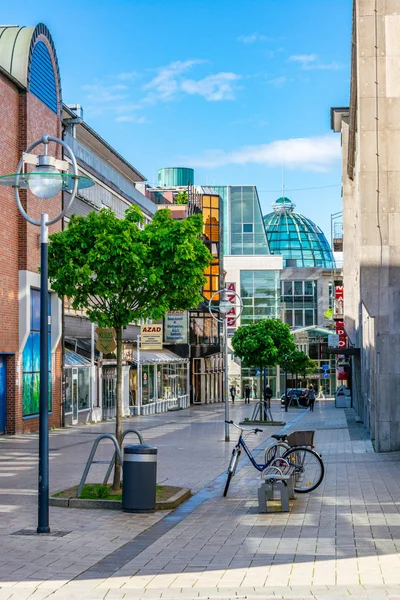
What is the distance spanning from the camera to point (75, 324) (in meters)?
40.0

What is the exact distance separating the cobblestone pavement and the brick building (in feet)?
40.5

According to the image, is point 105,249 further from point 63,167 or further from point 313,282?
point 313,282

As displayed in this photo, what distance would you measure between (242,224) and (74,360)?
66.0 meters

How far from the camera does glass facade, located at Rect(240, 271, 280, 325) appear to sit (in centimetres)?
9531

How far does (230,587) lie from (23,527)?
14.5 feet

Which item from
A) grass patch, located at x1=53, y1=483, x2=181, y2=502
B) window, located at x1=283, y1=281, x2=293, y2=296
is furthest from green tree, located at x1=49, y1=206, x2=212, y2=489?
window, located at x1=283, y1=281, x2=293, y2=296

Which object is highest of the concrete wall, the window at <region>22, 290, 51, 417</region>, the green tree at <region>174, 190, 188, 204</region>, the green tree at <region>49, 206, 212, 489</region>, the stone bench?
the green tree at <region>174, 190, 188, 204</region>

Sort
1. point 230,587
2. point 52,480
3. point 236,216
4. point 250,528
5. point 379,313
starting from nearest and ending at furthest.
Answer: point 230,587 → point 250,528 → point 52,480 → point 379,313 → point 236,216

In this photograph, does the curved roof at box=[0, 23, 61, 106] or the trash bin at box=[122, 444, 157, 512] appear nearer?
the trash bin at box=[122, 444, 157, 512]

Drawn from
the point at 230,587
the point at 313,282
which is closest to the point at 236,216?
the point at 313,282

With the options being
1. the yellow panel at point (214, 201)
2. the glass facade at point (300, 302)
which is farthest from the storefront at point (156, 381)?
the glass facade at point (300, 302)

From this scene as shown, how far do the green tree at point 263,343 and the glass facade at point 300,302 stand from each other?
64.6 metres

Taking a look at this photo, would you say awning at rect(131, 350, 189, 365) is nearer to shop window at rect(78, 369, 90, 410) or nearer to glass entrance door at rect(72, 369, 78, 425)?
shop window at rect(78, 369, 90, 410)

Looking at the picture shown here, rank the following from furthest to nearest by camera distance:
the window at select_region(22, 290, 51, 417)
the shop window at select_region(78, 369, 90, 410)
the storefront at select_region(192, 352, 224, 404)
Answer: the storefront at select_region(192, 352, 224, 404), the shop window at select_region(78, 369, 90, 410), the window at select_region(22, 290, 51, 417)
